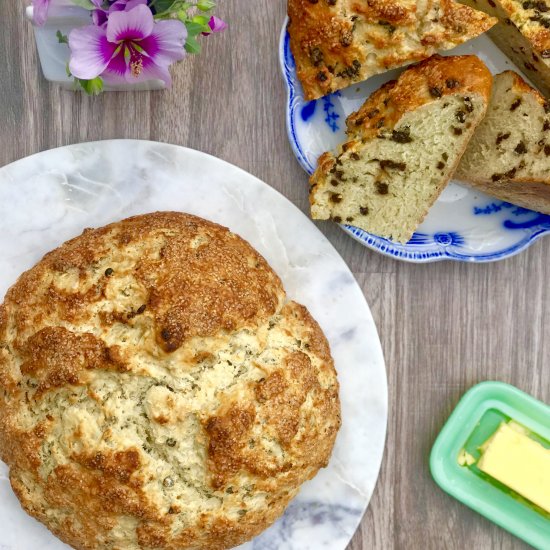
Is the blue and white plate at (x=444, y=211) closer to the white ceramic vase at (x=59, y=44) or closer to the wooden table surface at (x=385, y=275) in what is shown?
the wooden table surface at (x=385, y=275)

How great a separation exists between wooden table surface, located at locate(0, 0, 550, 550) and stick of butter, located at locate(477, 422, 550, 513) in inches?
8.7

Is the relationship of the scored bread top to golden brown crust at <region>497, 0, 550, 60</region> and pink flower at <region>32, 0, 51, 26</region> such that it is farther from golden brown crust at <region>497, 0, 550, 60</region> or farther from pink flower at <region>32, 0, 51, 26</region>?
pink flower at <region>32, 0, 51, 26</region>

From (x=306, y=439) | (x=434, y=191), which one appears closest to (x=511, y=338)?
(x=434, y=191)

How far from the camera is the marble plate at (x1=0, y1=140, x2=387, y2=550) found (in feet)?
8.22

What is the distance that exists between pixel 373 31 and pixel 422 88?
240 millimetres

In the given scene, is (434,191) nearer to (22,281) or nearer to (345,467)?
(345,467)

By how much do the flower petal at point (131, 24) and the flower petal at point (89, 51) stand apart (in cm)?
5

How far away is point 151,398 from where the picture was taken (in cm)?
207

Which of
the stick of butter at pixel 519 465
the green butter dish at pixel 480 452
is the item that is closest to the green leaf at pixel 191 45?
the green butter dish at pixel 480 452

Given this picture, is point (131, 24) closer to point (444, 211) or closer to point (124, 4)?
point (124, 4)

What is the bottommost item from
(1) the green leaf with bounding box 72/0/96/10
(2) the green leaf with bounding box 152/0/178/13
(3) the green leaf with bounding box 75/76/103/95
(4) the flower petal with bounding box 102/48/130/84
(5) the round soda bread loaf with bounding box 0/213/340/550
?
(5) the round soda bread loaf with bounding box 0/213/340/550

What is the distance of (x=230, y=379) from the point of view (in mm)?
2121

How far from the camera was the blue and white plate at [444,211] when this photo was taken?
2.57 metres

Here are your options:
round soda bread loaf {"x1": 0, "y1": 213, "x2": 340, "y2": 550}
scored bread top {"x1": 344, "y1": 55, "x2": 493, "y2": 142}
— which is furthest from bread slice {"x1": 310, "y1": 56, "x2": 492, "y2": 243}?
round soda bread loaf {"x1": 0, "y1": 213, "x2": 340, "y2": 550}
